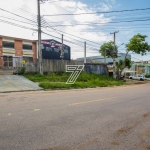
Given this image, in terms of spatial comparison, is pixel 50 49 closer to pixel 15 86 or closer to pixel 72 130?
pixel 15 86

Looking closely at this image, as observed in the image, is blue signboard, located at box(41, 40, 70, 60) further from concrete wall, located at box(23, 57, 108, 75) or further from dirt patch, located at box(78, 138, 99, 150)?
dirt patch, located at box(78, 138, 99, 150)

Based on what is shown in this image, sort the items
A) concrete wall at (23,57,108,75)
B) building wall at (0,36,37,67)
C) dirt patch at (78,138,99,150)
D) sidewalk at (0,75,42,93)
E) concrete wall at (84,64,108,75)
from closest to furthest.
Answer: dirt patch at (78,138,99,150) → sidewalk at (0,75,42,93) → concrete wall at (23,57,108,75) → concrete wall at (84,64,108,75) → building wall at (0,36,37,67)

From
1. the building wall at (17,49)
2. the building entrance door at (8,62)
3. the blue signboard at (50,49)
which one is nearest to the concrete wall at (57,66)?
the building entrance door at (8,62)

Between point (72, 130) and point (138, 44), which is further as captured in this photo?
point (138, 44)

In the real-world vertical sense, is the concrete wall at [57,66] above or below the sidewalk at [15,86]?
above

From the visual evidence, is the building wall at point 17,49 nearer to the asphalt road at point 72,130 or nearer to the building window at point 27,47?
the building window at point 27,47

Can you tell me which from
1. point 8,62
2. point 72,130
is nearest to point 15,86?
point 8,62

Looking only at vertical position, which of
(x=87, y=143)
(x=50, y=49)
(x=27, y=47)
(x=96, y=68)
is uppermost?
(x=50, y=49)

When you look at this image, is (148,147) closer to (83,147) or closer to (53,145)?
(83,147)

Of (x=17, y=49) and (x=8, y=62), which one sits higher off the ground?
(x=17, y=49)

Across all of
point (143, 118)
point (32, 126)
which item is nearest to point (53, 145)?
point (32, 126)

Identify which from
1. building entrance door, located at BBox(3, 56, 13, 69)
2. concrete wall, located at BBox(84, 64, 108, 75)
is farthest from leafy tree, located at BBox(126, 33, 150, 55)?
building entrance door, located at BBox(3, 56, 13, 69)

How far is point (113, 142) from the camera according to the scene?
3668 mm

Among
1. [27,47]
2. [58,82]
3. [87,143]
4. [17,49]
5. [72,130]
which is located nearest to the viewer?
[87,143]
